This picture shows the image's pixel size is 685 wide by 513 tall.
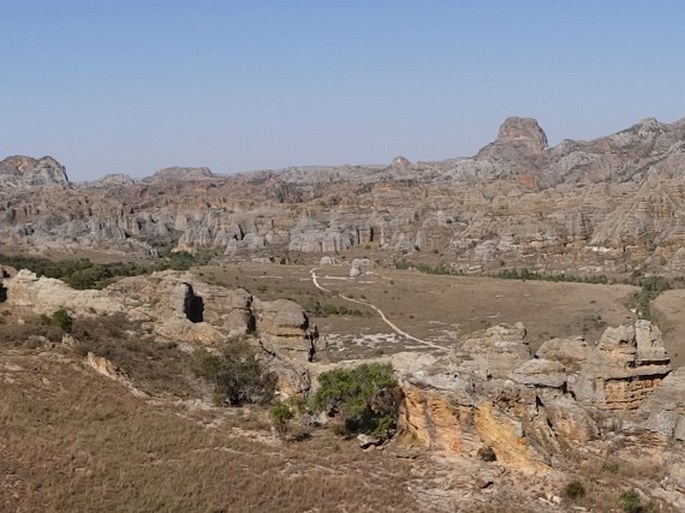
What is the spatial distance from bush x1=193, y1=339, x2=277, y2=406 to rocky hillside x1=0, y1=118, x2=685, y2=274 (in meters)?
65.0

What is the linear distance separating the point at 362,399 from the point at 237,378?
4.56m

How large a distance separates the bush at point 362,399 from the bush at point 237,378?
2.42 metres

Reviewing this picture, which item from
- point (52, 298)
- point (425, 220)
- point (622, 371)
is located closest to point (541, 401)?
point (622, 371)

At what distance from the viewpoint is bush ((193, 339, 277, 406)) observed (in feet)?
60.5

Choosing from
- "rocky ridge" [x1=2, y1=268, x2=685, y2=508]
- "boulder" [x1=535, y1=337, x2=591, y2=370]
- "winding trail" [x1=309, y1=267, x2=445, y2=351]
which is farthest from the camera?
"winding trail" [x1=309, y1=267, x2=445, y2=351]

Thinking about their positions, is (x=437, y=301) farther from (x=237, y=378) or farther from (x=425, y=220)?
(x=425, y=220)

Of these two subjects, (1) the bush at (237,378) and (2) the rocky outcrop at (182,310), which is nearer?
(1) the bush at (237,378)

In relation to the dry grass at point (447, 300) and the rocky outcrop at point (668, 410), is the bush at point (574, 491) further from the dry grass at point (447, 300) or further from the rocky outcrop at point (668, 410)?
the dry grass at point (447, 300)

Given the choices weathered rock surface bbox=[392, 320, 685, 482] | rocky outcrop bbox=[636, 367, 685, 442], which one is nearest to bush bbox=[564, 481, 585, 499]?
weathered rock surface bbox=[392, 320, 685, 482]

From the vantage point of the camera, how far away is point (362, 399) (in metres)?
15.3

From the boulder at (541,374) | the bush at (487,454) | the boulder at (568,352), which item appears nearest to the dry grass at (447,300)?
the boulder at (568,352)

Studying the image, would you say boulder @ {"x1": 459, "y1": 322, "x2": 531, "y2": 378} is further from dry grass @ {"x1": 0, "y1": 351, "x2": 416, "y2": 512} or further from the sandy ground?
the sandy ground

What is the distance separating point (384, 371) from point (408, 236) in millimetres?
94077

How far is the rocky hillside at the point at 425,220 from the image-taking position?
86750mm
